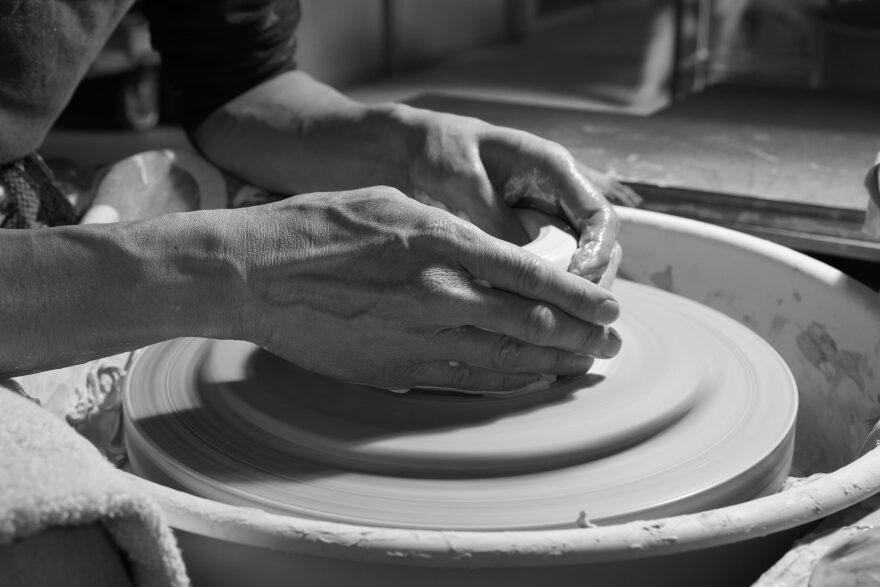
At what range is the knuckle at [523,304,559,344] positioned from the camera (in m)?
0.85

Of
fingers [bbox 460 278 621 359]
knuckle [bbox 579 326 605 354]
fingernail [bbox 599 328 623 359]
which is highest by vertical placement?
fingers [bbox 460 278 621 359]

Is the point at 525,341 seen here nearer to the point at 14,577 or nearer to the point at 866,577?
the point at 866,577

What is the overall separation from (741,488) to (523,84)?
4245 millimetres

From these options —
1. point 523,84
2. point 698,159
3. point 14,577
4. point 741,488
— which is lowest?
point 523,84

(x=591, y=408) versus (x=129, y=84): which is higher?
(x=591, y=408)

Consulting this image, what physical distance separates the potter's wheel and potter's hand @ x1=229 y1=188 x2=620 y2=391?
0.05 meters

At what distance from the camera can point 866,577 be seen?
0.68m

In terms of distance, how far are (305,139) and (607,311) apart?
64 cm

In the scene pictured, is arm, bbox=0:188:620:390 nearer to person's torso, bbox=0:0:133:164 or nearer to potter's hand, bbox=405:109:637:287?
potter's hand, bbox=405:109:637:287

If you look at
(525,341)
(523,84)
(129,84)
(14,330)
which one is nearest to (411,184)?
(525,341)

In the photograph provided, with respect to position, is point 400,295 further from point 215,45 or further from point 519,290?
point 215,45

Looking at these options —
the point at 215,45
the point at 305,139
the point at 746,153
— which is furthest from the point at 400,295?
the point at 746,153

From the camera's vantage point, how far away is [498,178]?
3.96 feet

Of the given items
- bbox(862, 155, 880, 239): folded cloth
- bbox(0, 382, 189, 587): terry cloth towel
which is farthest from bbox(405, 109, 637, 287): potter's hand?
bbox(0, 382, 189, 587): terry cloth towel
